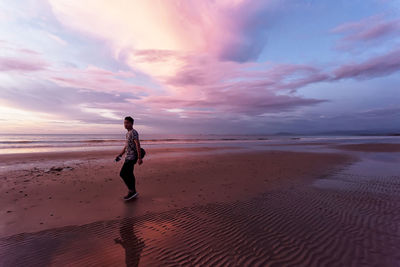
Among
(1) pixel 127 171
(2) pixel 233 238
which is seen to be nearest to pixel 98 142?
(1) pixel 127 171

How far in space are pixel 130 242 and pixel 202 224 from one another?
1781 mm

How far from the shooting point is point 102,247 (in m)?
3.84

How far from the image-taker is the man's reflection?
3.46m

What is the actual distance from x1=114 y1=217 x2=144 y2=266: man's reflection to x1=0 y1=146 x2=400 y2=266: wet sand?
0.06 feet

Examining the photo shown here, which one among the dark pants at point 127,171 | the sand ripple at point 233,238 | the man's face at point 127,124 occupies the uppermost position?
the man's face at point 127,124

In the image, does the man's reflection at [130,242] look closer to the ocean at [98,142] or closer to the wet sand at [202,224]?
the wet sand at [202,224]

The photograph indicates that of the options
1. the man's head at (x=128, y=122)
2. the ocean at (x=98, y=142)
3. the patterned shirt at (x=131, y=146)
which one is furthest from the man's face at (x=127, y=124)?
the ocean at (x=98, y=142)

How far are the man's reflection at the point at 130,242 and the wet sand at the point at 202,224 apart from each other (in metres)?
0.02

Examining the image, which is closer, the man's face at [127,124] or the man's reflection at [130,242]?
the man's reflection at [130,242]

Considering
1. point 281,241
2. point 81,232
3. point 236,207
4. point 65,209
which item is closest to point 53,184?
point 65,209

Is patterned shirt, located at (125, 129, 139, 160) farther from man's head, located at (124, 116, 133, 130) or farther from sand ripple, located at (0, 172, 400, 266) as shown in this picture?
sand ripple, located at (0, 172, 400, 266)

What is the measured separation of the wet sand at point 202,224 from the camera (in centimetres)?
Answer: 357

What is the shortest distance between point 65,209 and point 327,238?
7122mm

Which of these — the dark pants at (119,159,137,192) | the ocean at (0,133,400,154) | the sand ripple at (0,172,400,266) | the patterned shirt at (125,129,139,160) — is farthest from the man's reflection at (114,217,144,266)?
the ocean at (0,133,400,154)
